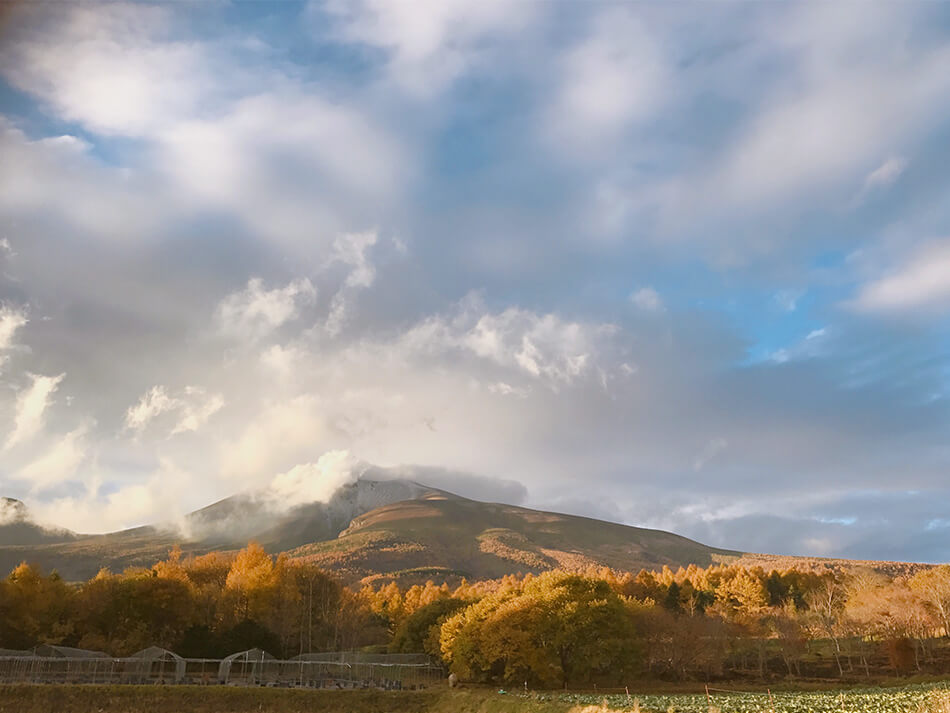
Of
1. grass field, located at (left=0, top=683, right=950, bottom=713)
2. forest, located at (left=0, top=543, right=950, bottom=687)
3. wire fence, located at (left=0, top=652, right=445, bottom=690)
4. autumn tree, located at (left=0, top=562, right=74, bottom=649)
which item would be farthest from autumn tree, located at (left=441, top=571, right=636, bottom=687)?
autumn tree, located at (left=0, top=562, right=74, bottom=649)

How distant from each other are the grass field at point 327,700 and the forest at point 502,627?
7.15 m

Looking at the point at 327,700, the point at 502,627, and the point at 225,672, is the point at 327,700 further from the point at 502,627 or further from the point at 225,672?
the point at 502,627

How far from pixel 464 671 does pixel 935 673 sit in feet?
172

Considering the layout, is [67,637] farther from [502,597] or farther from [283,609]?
[502,597]

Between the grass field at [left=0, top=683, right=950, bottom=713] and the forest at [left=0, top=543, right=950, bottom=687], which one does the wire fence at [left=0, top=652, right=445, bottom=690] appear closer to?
the grass field at [left=0, top=683, right=950, bottom=713]

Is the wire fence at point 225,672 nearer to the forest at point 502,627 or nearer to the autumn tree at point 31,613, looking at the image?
the forest at point 502,627

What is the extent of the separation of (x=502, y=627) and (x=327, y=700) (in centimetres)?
1751

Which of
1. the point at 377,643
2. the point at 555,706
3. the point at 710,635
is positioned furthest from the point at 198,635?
the point at 710,635

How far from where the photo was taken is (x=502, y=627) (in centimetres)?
6306

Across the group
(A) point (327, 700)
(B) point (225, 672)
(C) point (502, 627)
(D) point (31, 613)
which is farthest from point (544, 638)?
(D) point (31, 613)

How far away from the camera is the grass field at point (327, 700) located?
44719 mm

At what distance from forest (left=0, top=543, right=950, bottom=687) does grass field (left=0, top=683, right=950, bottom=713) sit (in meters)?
7.15

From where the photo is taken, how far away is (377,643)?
10250cm

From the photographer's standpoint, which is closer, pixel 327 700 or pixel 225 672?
pixel 327 700
